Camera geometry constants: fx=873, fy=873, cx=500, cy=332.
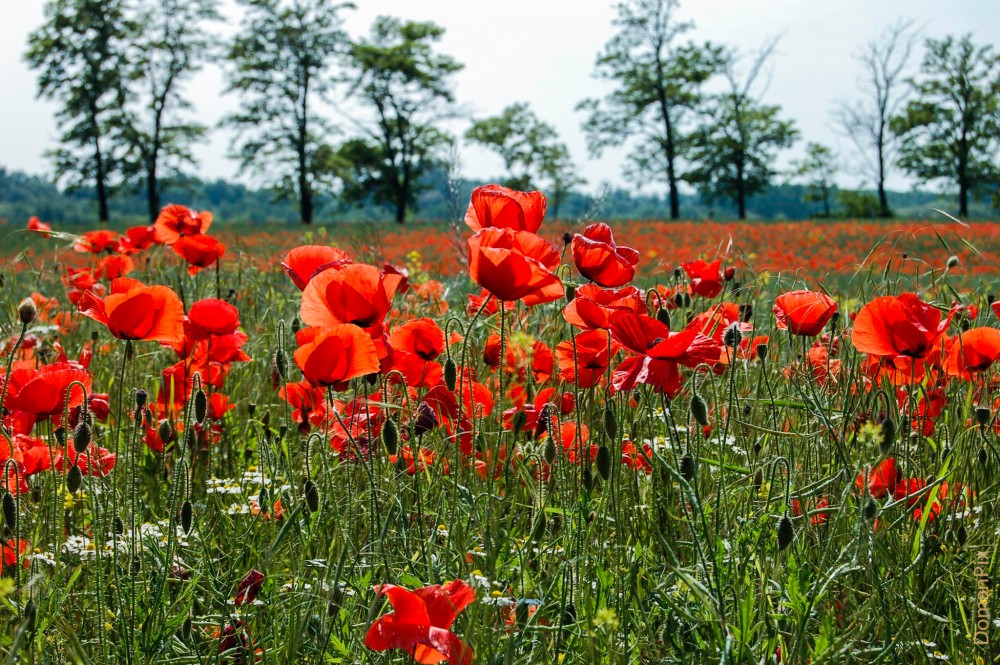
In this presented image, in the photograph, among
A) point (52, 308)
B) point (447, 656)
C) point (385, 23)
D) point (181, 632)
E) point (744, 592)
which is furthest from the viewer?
point (385, 23)

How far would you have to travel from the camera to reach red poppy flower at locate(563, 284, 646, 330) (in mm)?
1388

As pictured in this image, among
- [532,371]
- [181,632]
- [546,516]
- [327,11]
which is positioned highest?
[327,11]

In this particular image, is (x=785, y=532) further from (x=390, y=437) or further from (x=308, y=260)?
(x=308, y=260)

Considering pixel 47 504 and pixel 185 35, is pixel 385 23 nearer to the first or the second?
pixel 185 35

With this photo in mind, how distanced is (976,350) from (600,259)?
2.50 feet

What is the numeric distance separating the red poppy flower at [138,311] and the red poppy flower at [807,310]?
1157 millimetres

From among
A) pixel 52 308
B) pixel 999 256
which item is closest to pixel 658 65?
pixel 999 256

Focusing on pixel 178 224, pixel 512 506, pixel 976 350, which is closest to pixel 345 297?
pixel 512 506

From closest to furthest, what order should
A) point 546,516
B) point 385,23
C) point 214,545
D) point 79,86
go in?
1. point 546,516
2. point 214,545
3. point 79,86
4. point 385,23

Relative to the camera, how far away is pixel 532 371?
7.06 ft

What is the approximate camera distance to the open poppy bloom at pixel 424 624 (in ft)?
3.04

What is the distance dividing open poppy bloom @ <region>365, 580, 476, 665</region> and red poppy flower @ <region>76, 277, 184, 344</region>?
807 millimetres

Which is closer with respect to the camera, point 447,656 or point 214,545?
point 447,656

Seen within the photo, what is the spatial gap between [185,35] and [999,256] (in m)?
31.6
